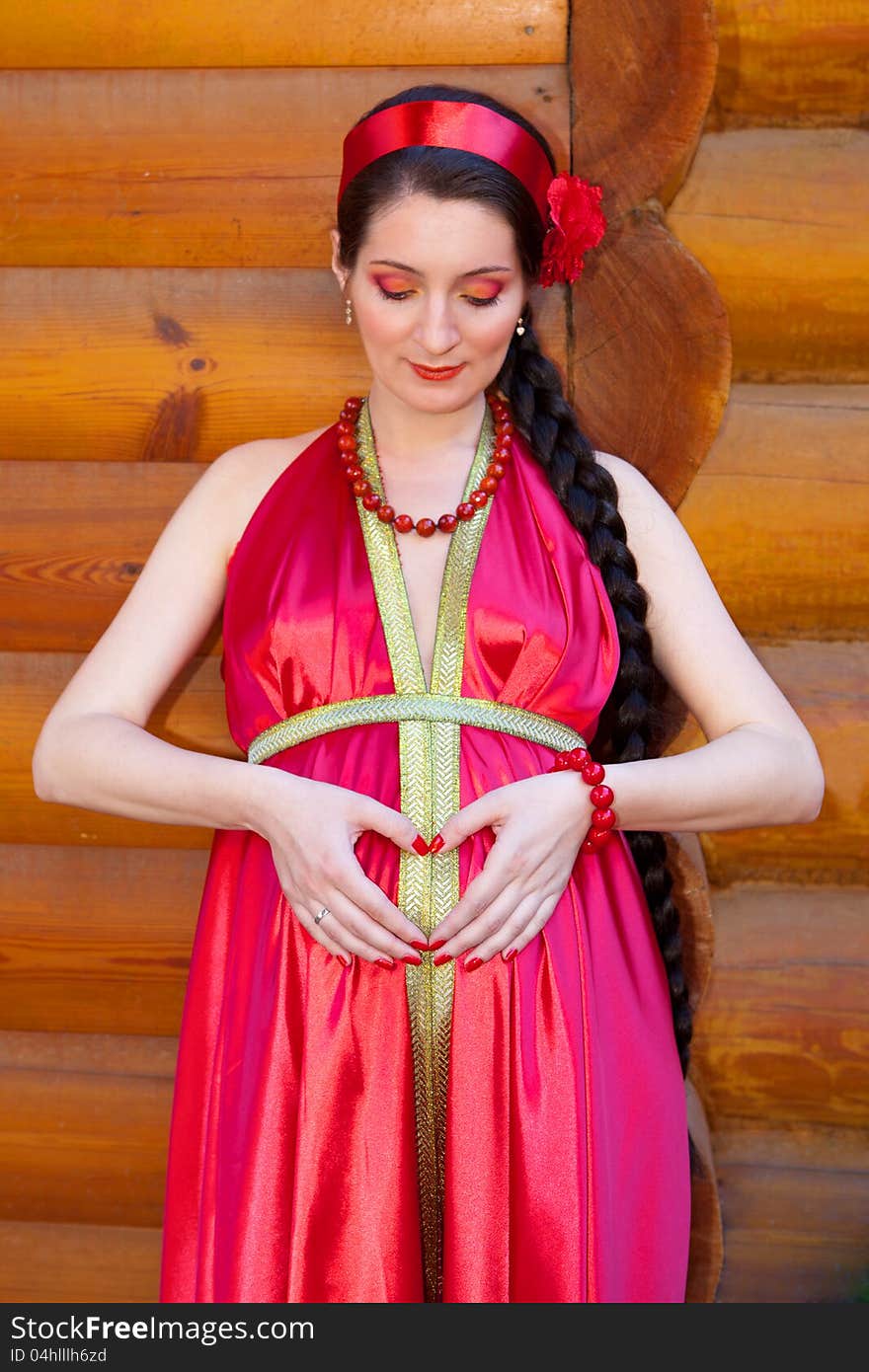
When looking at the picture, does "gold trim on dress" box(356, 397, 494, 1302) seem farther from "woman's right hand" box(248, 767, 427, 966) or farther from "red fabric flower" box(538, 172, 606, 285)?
"red fabric flower" box(538, 172, 606, 285)

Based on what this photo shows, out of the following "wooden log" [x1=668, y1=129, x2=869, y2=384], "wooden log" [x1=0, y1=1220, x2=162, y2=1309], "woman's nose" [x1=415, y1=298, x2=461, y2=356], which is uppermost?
"wooden log" [x1=668, y1=129, x2=869, y2=384]

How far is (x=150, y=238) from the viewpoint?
2.45 m

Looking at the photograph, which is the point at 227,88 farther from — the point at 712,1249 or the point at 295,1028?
the point at 712,1249

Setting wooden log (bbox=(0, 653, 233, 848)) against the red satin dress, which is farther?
wooden log (bbox=(0, 653, 233, 848))

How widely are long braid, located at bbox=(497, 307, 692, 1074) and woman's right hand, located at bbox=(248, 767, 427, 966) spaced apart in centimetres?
47

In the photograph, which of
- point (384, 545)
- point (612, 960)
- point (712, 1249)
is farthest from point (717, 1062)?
point (384, 545)

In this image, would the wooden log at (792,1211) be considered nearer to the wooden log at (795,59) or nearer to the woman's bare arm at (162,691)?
the woman's bare arm at (162,691)

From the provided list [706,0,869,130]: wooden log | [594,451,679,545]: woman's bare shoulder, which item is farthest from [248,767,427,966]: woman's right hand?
[706,0,869,130]: wooden log

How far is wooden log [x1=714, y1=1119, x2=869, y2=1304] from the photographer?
96.2 inches

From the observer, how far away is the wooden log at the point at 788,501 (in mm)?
2404

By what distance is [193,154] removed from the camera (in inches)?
95.7

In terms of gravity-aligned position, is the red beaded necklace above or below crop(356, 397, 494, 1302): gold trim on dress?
above

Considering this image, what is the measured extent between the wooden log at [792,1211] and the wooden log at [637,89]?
1537 millimetres

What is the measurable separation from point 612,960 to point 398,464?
0.74 meters
